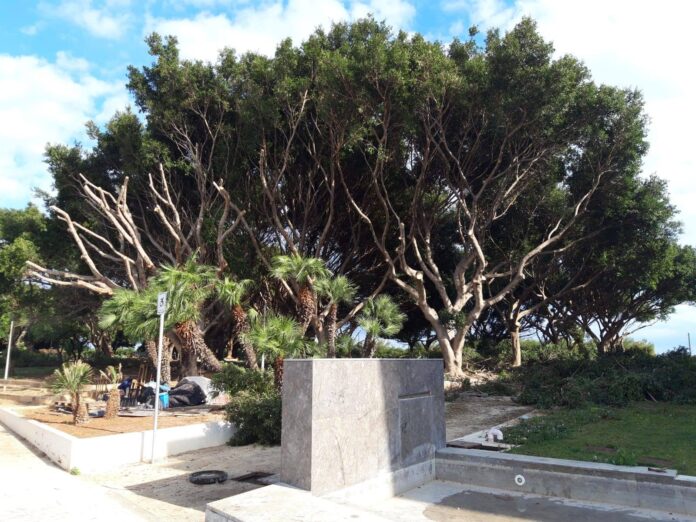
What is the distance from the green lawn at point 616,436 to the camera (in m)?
7.97

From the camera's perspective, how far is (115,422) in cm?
1362

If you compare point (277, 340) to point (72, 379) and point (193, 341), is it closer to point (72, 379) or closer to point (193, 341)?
point (72, 379)

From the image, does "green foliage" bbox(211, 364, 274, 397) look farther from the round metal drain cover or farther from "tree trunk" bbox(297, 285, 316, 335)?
the round metal drain cover

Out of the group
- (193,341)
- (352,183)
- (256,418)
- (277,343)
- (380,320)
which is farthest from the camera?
(352,183)

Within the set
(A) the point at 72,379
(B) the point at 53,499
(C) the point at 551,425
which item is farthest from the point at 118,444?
(C) the point at 551,425

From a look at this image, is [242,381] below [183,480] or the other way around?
the other way around

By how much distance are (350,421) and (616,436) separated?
6.15 metres

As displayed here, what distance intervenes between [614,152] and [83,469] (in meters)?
22.4

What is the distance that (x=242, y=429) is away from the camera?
12.1 metres

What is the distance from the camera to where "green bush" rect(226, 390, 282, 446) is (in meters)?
11.5

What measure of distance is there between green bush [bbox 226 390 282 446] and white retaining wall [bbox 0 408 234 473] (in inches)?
14.2

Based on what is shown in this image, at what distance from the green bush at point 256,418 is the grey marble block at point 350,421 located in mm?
4399

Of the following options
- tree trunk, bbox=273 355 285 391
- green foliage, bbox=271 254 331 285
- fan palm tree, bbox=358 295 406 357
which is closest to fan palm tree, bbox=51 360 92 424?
tree trunk, bbox=273 355 285 391

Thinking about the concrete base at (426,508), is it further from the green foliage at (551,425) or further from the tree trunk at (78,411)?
the tree trunk at (78,411)
